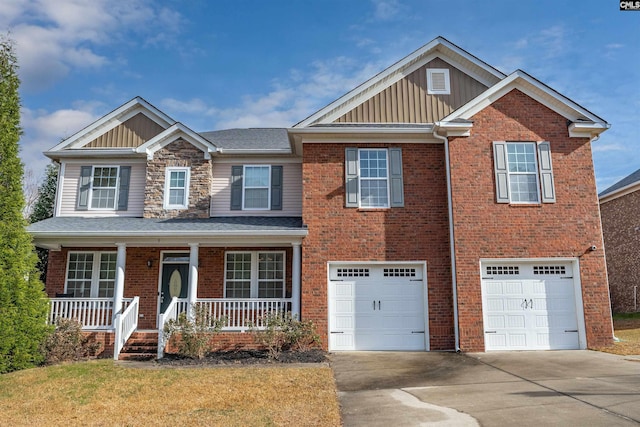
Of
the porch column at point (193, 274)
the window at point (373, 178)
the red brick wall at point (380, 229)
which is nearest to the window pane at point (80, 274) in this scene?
the porch column at point (193, 274)

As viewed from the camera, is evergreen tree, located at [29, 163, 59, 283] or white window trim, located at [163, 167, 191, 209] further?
evergreen tree, located at [29, 163, 59, 283]

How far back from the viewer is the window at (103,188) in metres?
15.3

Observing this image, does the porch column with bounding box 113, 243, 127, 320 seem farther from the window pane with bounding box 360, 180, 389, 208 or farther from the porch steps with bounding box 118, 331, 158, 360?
the window pane with bounding box 360, 180, 389, 208

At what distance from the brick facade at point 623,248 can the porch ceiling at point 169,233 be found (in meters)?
15.5

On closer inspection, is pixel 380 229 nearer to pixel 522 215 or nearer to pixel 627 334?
pixel 522 215

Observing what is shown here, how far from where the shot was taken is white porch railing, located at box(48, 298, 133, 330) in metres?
12.7

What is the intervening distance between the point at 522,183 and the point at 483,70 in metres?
3.85

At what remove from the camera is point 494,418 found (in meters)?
6.43

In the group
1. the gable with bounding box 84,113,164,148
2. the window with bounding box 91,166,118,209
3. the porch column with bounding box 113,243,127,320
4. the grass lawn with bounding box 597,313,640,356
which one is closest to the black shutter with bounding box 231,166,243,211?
the gable with bounding box 84,113,164,148

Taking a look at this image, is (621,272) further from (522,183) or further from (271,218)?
(271,218)

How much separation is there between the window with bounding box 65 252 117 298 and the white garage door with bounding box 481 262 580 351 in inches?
429

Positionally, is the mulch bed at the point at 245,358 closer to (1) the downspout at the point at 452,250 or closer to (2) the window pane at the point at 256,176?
(1) the downspout at the point at 452,250

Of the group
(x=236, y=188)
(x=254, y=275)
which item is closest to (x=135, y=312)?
(x=254, y=275)

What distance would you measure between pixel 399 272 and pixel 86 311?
8.90 m
